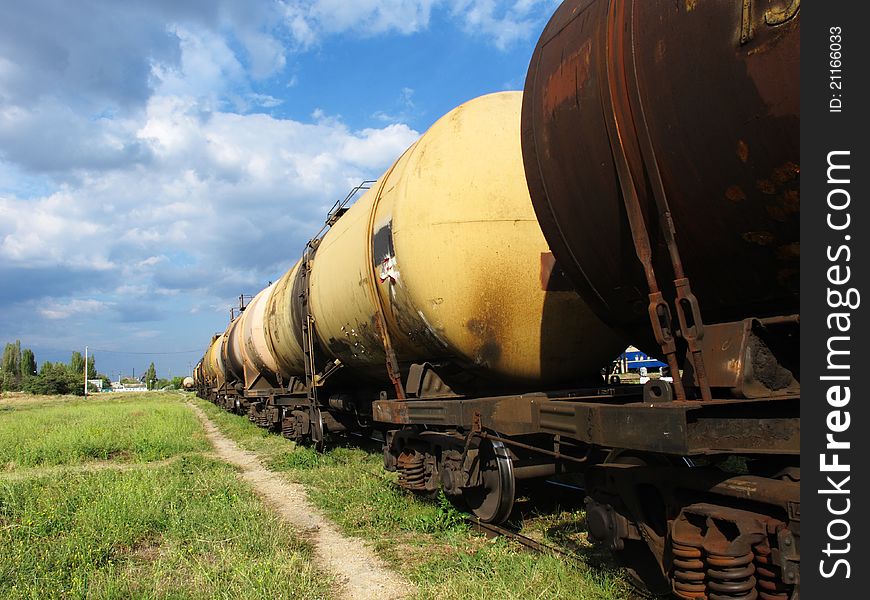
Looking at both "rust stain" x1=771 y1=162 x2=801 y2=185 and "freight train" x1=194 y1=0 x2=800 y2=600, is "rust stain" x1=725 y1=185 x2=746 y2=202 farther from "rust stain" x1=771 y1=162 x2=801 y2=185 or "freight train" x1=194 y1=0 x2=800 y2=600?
"rust stain" x1=771 y1=162 x2=801 y2=185

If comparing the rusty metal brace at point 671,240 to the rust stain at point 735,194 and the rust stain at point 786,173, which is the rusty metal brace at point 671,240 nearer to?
the rust stain at point 735,194

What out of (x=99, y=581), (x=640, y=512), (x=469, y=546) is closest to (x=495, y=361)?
(x=469, y=546)

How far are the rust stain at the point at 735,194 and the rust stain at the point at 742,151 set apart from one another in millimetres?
126

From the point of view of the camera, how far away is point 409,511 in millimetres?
6258

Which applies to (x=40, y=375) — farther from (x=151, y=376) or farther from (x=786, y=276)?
(x=786, y=276)

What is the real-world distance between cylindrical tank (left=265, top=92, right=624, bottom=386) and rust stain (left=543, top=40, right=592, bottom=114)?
160cm

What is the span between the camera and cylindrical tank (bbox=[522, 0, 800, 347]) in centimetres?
236

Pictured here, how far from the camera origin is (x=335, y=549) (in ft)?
17.9

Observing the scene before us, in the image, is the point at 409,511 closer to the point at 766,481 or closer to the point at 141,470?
the point at 766,481

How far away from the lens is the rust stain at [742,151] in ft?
8.10

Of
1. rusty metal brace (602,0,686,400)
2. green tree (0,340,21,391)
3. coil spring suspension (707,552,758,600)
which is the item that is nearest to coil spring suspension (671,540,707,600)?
coil spring suspension (707,552,758,600)

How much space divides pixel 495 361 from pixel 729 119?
298 centimetres

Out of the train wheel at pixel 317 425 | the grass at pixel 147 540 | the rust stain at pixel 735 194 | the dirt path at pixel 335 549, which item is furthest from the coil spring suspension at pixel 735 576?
the train wheel at pixel 317 425

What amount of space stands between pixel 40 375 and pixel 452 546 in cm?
8732
